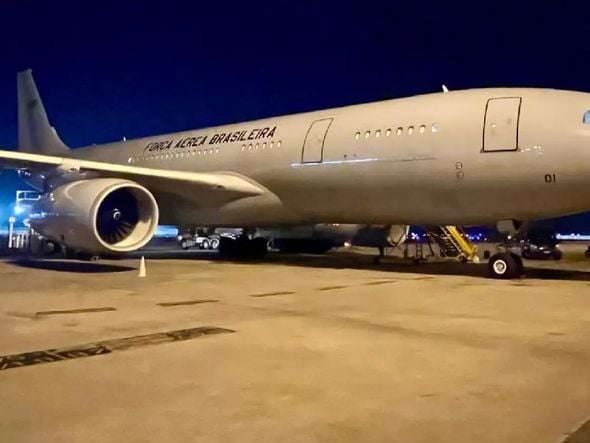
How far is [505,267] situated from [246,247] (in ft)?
27.6

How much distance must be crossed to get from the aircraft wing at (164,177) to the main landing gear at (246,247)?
3.47 metres

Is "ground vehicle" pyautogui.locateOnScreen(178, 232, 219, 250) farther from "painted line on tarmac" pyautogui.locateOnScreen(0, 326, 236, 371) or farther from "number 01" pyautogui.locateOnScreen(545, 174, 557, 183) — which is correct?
"painted line on tarmac" pyautogui.locateOnScreen(0, 326, 236, 371)

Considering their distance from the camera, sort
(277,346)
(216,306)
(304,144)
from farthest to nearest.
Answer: (304,144)
(216,306)
(277,346)

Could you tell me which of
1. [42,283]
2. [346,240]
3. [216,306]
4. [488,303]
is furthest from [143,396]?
[346,240]

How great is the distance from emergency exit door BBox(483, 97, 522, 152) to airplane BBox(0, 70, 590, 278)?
0.02 metres

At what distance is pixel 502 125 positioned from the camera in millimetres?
10281

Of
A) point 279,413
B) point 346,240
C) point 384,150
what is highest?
point 384,150

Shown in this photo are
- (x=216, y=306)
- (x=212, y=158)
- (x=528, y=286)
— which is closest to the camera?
(x=216, y=306)

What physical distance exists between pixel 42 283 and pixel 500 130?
7.54m

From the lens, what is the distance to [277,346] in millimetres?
5031

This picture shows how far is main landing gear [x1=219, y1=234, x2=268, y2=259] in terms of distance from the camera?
58.3 ft

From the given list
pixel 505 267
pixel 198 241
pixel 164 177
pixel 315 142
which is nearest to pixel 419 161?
pixel 505 267

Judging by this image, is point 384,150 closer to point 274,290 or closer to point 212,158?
point 274,290

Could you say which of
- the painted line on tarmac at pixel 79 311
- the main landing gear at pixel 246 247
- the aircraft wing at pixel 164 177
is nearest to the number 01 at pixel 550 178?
the aircraft wing at pixel 164 177
